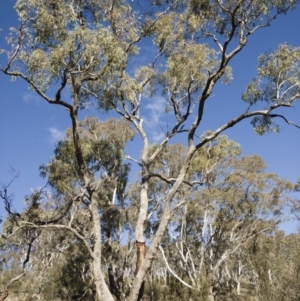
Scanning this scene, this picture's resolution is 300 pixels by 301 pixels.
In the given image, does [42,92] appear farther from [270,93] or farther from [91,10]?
[270,93]

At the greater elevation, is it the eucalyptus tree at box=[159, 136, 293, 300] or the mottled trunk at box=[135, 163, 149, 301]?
the eucalyptus tree at box=[159, 136, 293, 300]

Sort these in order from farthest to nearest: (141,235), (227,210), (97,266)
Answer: (227,210), (97,266), (141,235)

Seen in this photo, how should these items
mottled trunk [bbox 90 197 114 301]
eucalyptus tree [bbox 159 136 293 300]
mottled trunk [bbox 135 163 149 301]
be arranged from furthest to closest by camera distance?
eucalyptus tree [bbox 159 136 293 300]
mottled trunk [bbox 90 197 114 301]
mottled trunk [bbox 135 163 149 301]

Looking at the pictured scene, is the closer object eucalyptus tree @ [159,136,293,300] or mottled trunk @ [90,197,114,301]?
mottled trunk @ [90,197,114,301]

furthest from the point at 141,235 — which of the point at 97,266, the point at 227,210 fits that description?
the point at 227,210

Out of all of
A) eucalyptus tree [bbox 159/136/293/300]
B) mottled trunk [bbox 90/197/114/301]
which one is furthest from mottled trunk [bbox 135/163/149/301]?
eucalyptus tree [bbox 159/136/293/300]

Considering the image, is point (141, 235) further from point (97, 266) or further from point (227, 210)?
point (227, 210)

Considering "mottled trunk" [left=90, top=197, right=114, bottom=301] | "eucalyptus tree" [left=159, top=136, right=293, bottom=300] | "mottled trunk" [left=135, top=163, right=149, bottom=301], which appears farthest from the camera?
"eucalyptus tree" [left=159, top=136, right=293, bottom=300]

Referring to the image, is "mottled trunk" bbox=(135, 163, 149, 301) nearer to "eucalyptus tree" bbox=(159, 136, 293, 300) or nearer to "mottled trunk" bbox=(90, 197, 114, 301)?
"mottled trunk" bbox=(90, 197, 114, 301)

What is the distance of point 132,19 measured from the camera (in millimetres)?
9977

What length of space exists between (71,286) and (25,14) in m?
17.7

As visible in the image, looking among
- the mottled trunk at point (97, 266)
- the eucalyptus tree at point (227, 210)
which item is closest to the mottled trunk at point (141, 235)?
the mottled trunk at point (97, 266)

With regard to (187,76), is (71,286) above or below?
below

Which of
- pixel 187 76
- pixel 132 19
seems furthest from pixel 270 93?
pixel 132 19
